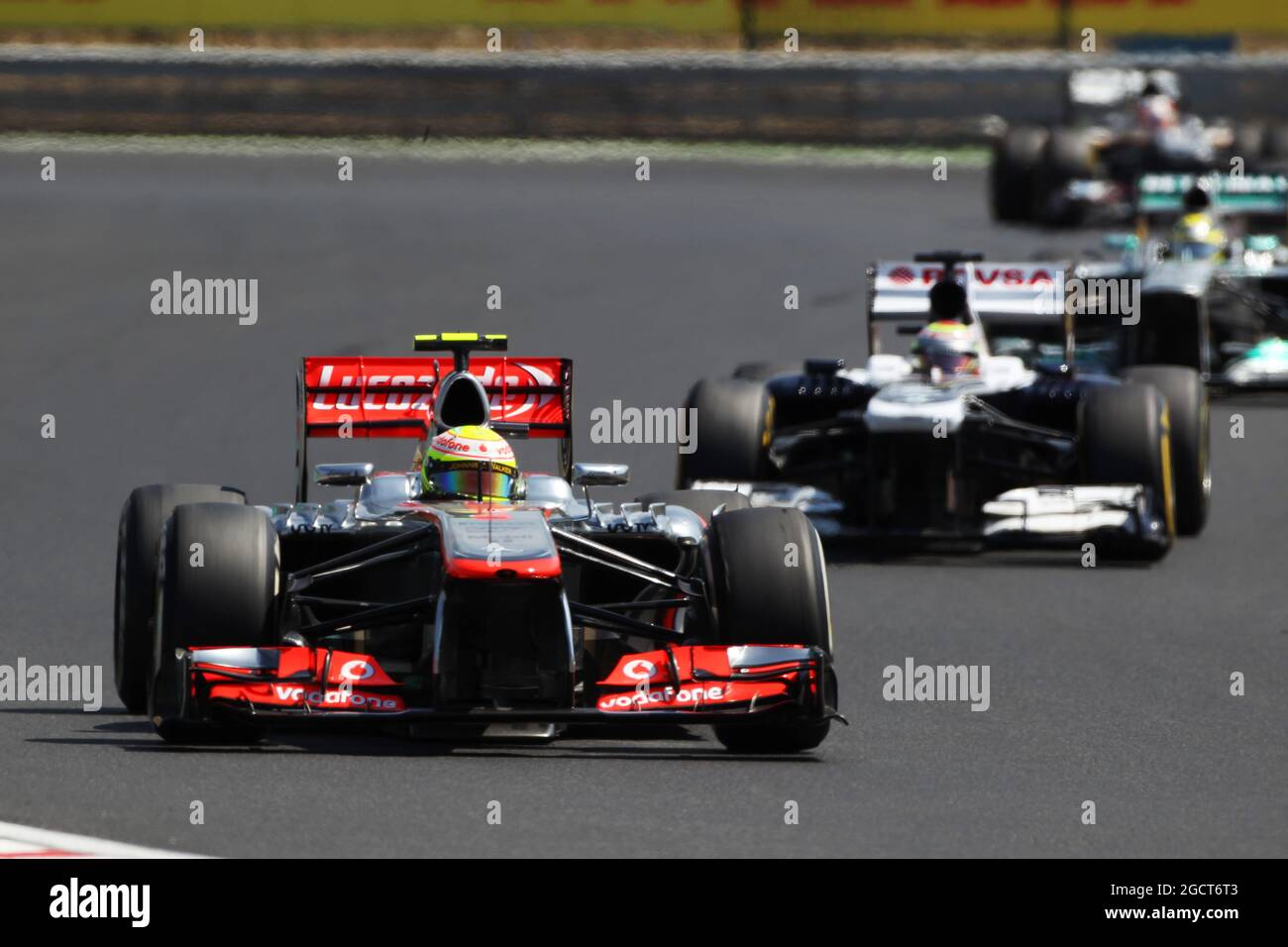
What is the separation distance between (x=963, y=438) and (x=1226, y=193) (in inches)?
423

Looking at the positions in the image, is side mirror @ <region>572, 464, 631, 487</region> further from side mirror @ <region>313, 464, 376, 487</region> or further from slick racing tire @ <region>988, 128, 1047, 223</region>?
slick racing tire @ <region>988, 128, 1047, 223</region>

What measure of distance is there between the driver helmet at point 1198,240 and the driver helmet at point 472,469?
12.8 m

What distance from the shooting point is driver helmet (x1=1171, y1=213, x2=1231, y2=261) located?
2236 centimetres

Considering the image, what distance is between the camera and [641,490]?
57.9ft

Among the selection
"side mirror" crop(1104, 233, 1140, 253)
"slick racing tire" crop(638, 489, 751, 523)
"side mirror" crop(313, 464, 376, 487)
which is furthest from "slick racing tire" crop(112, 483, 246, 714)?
"side mirror" crop(1104, 233, 1140, 253)

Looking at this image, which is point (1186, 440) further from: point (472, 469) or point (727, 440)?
point (472, 469)

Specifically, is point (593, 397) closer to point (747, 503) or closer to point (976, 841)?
point (747, 503)

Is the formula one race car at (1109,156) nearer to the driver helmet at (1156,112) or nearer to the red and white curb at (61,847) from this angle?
the driver helmet at (1156,112)

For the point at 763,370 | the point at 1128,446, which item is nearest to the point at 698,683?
the point at 1128,446

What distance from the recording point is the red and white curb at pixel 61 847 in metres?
7.52

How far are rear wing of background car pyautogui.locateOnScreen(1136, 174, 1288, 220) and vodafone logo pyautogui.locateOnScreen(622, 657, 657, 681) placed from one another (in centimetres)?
1564

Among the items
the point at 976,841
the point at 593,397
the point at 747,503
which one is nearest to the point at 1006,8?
the point at 593,397

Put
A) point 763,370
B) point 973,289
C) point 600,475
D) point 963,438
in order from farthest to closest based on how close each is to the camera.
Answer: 1. point 763,370
2. point 973,289
3. point 963,438
4. point 600,475

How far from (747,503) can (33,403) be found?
11.6m
